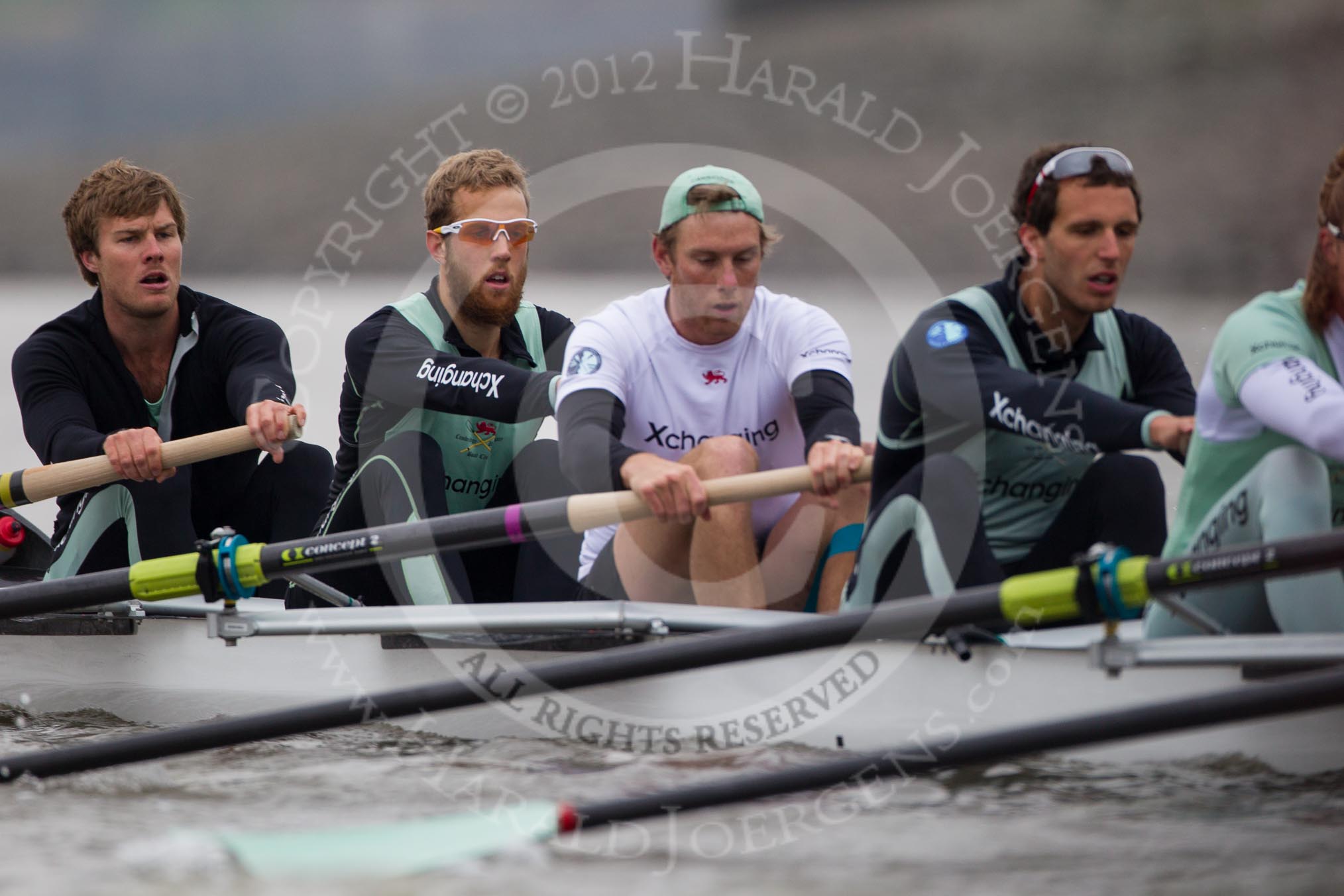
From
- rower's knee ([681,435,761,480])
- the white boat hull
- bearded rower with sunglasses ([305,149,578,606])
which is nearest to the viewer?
the white boat hull

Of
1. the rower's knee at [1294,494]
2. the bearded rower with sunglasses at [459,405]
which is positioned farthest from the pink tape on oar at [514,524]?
the rower's knee at [1294,494]

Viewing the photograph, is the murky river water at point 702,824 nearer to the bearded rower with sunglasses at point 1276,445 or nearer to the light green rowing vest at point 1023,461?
the bearded rower with sunglasses at point 1276,445

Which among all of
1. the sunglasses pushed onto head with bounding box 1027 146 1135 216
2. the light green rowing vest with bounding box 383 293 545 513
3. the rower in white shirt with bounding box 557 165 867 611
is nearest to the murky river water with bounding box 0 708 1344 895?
the rower in white shirt with bounding box 557 165 867 611

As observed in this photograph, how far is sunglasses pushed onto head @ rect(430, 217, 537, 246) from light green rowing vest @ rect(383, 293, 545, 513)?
190mm

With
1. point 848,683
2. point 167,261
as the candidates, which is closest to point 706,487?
point 848,683

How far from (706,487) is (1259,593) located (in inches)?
37.8

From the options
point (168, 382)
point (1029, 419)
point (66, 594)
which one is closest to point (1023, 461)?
point (1029, 419)

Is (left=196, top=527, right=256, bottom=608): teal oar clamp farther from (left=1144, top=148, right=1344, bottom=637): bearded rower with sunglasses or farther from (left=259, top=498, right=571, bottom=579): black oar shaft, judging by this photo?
(left=1144, top=148, right=1344, bottom=637): bearded rower with sunglasses

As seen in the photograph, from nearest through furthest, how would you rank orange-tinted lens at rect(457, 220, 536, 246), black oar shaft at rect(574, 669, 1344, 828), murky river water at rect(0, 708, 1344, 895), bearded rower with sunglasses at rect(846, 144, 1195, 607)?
black oar shaft at rect(574, 669, 1344, 828), murky river water at rect(0, 708, 1344, 895), bearded rower with sunglasses at rect(846, 144, 1195, 607), orange-tinted lens at rect(457, 220, 536, 246)

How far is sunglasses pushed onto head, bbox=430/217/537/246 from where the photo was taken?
364 centimetres

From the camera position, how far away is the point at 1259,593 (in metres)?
2.49

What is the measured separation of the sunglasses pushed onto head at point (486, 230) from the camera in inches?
143

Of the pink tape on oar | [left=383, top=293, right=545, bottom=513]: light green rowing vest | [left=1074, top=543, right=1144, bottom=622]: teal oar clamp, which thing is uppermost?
[left=383, top=293, right=545, bottom=513]: light green rowing vest

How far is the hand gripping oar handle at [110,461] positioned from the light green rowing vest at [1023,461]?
156 centimetres
